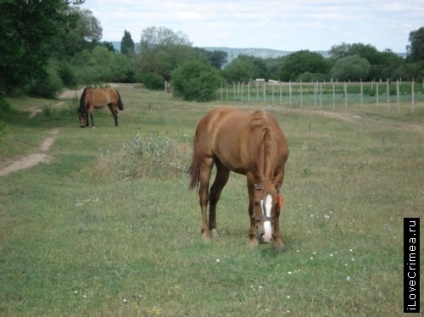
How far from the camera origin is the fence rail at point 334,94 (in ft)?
159

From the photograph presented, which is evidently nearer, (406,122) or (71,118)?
(406,122)

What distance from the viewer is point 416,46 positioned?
7894 centimetres

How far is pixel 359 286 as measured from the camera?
7.61m

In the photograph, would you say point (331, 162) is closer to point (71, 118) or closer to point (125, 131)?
point (125, 131)

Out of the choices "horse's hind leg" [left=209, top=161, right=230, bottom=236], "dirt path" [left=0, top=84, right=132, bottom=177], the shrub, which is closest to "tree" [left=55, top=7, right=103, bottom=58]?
"dirt path" [left=0, top=84, right=132, bottom=177]

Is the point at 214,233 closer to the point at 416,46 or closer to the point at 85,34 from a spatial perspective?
the point at 416,46

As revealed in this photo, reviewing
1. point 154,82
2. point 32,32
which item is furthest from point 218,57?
point 32,32

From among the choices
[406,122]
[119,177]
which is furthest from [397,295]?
[406,122]

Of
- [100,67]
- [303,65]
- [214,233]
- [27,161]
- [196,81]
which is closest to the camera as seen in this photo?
[214,233]

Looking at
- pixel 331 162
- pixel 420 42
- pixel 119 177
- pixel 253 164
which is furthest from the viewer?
pixel 420 42

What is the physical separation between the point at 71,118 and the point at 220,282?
30061mm

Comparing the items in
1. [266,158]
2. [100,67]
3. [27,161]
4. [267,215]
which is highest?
[100,67]

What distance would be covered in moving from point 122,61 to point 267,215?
9884 centimetres

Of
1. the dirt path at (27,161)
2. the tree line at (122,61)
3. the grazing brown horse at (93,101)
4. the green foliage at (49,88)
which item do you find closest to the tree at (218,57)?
the tree line at (122,61)
